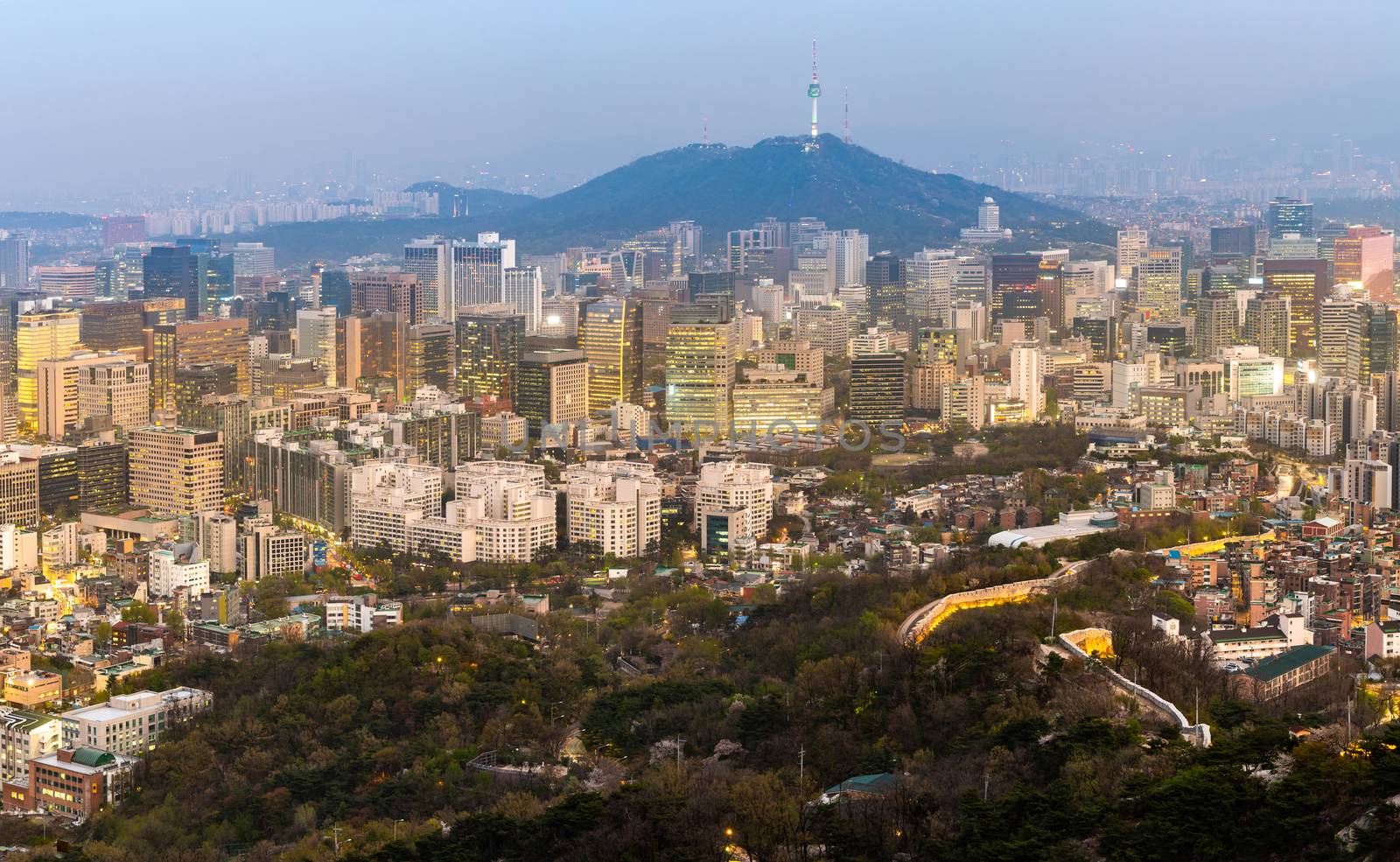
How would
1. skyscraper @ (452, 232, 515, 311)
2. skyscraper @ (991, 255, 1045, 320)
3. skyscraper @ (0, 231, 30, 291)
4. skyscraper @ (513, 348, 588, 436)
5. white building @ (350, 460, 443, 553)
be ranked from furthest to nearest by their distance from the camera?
1. skyscraper @ (0, 231, 30, 291)
2. skyscraper @ (452, 232, 515, 311)
3. skyscraper @ (991, 255, 1045, 320)
4. skyscraper @ (513, 348, 588, 436)
5. white building @ (350, 460, 443, 553)

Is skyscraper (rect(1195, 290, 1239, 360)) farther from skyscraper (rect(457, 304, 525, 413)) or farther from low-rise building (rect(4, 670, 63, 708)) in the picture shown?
low-rise building (rect(4, 670, 63, 708))

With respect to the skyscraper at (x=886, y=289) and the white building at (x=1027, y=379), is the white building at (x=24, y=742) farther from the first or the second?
the skyscraper at (x=886, y=289)

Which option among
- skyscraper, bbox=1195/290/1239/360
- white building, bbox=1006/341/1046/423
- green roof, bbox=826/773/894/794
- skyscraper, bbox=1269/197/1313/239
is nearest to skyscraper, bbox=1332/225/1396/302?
skyscraper, bbox=1269/197/1313/239

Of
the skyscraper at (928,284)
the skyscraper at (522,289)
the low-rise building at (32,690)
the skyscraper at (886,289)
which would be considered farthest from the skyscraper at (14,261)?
the low-rise building at (32,690)

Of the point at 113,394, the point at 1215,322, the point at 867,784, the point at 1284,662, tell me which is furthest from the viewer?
the point at 1215,322

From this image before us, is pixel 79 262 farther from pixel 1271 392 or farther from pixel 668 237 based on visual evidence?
pixel 1271 392

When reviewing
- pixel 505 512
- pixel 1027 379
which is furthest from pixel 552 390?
pixel 505 512

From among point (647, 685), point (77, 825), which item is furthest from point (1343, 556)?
point (77, 825)

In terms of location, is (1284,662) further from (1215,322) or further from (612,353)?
(1215,322)
